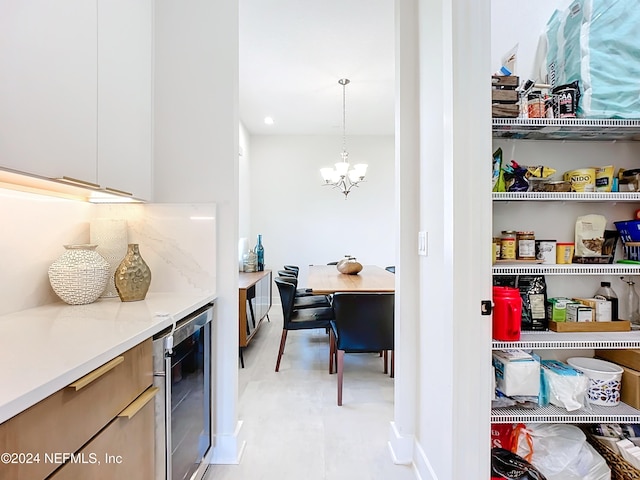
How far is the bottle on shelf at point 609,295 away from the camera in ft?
5.36

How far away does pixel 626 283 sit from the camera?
1.70 meters

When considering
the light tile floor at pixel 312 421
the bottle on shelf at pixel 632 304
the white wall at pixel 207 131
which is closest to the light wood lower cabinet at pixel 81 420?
the white wall at pixel 207 131

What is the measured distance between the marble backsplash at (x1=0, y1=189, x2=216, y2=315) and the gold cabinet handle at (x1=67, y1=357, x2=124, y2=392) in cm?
74

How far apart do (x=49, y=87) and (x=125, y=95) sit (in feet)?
1.68

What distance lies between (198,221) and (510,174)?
1621 millimetres

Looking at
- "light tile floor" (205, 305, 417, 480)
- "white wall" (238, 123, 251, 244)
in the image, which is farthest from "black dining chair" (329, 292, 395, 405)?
"white wall" (238, 123, 251, 244)

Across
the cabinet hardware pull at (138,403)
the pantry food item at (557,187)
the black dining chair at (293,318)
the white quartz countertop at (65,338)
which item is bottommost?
the black dining chair at (293,318)

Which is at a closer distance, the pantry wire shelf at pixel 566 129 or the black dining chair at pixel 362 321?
the pantry wire shelf at pixel 566 129

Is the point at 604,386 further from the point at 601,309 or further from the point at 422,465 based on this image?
the point at 422,465

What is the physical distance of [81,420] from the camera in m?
0.80

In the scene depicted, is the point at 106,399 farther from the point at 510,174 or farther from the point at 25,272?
the point at 510,174

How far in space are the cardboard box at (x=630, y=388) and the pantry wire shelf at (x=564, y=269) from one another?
0.47 metres

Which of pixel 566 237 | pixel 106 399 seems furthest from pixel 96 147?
pixel 566 237

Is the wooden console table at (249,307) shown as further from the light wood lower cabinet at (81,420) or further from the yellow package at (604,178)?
the yellow package at (604,178)
